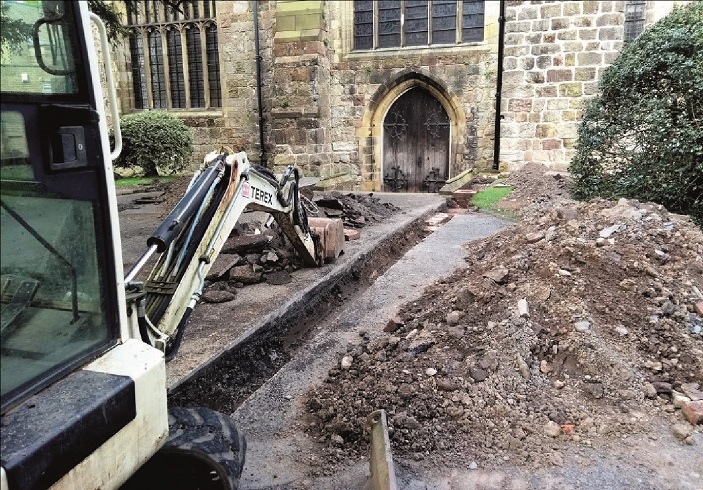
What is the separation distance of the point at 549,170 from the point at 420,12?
17.3 ft

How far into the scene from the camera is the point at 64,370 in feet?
5.74

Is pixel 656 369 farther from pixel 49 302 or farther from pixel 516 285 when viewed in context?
pixel 49 302

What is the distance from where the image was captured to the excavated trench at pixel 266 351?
11.9 feet

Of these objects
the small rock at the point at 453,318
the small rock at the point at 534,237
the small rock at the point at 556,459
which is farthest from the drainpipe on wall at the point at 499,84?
the small rock at the point at 556,459

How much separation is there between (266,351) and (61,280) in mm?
2843

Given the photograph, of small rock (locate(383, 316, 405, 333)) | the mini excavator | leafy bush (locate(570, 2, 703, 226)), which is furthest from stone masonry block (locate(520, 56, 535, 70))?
the mini excavator

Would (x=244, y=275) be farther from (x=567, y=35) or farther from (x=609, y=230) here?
(x=567, y=35)

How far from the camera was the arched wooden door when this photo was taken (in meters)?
14.6

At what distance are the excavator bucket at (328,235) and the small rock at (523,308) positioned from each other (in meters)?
2.74

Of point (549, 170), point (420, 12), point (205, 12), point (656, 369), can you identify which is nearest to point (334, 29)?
point (420, 12)

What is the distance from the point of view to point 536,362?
339 centimetres

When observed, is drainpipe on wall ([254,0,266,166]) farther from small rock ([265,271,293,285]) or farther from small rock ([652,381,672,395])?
small rock ([652,381,672,395])

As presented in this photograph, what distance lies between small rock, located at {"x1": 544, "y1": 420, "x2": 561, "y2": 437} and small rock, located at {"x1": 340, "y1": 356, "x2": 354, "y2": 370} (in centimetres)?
140

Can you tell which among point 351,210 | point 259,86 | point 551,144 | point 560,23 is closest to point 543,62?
point 560,23
